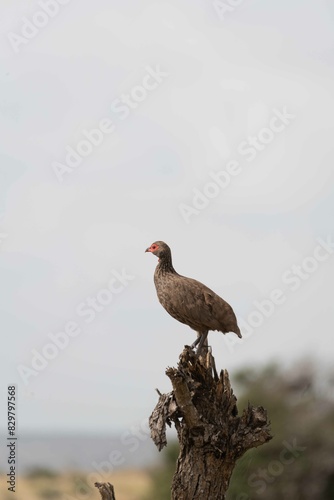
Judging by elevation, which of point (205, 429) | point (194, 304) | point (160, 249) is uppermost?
point (160, 249)

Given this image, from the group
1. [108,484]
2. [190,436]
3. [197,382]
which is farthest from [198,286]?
[108,484]

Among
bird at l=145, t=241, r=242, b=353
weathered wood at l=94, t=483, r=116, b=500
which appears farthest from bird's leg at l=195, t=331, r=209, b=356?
weathered wood at l=94, t=483, r=116, b=500

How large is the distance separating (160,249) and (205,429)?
2.14 metres

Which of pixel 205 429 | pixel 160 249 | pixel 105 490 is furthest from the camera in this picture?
pixel 160 249

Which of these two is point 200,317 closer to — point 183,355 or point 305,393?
point 183,355

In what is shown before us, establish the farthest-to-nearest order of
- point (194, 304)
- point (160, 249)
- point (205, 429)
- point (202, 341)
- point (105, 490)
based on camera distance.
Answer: point (160, 249), point (202, 341), point (105, 490), point (194, 304), point (205, 429)

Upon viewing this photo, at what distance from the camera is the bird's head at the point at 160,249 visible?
9.59 metres

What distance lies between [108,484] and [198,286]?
99.0 inches

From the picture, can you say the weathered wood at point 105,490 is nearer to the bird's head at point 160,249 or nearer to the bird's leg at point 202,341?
the bird's leg at point 202,341

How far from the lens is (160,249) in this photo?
31.4ft

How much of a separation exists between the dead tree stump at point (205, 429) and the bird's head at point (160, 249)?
122 cm

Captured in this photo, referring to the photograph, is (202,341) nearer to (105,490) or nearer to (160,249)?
(160,249)

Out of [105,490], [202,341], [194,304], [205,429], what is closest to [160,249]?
[194,304]

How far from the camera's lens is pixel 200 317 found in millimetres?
9258
